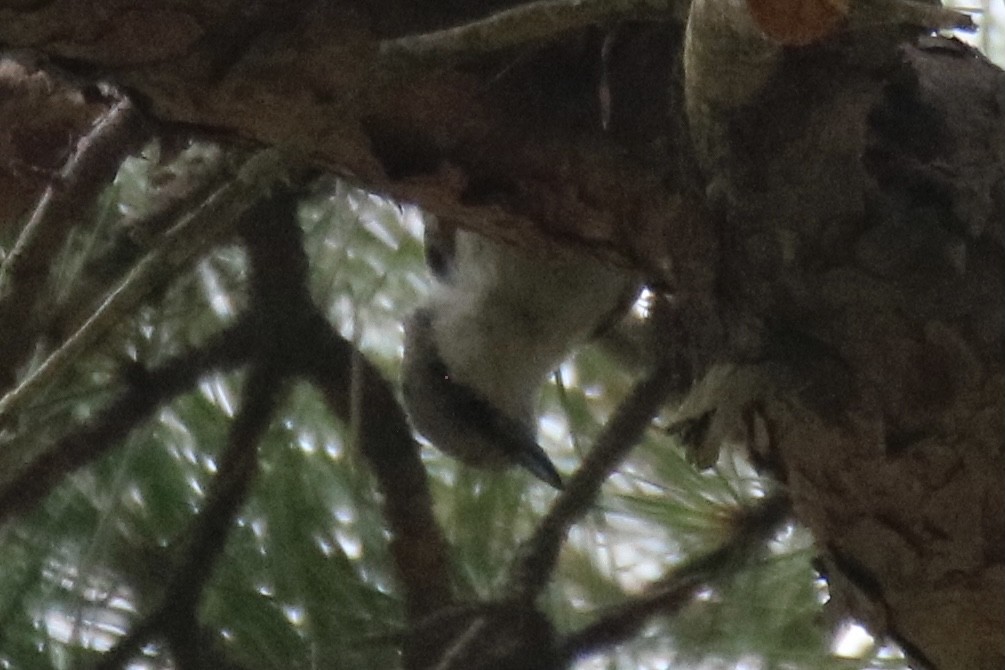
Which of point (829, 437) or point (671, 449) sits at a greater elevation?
point (829, 437)

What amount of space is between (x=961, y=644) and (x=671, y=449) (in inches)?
11.9

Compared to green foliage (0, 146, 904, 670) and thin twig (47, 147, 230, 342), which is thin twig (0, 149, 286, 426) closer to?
thin twig (47, 147, 230, 342)

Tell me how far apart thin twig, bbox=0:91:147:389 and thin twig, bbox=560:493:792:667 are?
1.01ft

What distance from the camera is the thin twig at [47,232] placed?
59 cm

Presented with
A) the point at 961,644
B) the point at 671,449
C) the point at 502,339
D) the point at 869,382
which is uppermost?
the point at 869,382

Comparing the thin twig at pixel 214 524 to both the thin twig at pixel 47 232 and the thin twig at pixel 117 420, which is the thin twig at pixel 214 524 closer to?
the thin twig at pixel 117 420

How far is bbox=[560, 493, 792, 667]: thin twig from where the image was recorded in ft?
2.37

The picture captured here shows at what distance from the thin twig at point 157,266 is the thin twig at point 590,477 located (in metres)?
0.24

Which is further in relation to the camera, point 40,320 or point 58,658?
point 58,658

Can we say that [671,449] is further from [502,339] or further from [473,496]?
[502,339]

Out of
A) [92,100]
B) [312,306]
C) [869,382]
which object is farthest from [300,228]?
[869,382]

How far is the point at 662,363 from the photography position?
767mm

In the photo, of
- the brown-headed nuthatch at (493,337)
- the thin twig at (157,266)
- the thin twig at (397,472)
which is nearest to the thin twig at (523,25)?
the thin twig at (157,266)

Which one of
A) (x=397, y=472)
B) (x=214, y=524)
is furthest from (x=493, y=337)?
(x=214, y=524)
